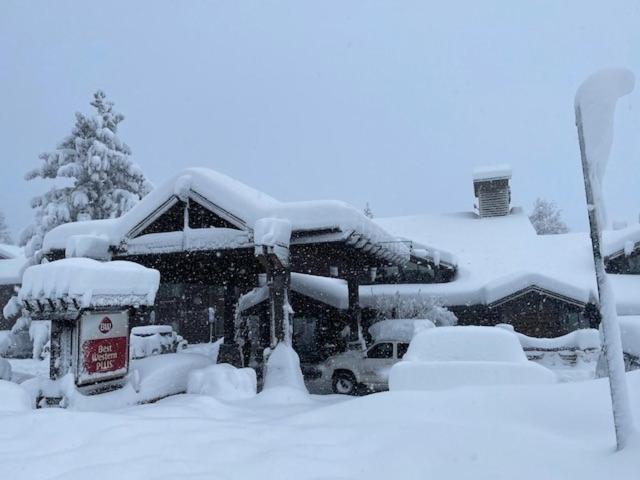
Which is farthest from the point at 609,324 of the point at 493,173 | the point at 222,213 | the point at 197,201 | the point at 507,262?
the point at 493,173

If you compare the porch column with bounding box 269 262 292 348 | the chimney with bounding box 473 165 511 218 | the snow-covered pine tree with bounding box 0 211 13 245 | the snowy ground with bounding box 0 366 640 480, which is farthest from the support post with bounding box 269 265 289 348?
the snow-covered pine tree with bounding box 0 211 13 245

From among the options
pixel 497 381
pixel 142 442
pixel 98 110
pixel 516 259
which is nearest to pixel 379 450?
pixel 142 442

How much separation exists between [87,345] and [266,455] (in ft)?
18.9

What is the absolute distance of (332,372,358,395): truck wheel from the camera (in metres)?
14.1

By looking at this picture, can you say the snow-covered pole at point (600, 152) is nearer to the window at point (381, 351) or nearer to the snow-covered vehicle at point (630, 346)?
the snow-covered vehicle at point (630, 346)

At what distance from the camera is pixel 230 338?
19344 mm

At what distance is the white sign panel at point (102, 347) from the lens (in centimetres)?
854

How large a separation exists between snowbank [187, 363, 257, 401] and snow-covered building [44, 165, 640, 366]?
2.69m

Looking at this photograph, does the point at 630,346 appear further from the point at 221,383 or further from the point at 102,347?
the point at 102,347

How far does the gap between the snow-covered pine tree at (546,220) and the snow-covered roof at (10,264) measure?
150 ft

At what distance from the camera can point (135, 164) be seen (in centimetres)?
2633

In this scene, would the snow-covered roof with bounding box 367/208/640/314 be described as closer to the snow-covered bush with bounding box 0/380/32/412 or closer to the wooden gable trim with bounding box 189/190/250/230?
the wooden gable trim with bounding box 189/190/250/230

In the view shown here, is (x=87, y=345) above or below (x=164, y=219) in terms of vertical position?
below

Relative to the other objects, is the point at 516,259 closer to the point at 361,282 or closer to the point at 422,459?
the point at 361,282
